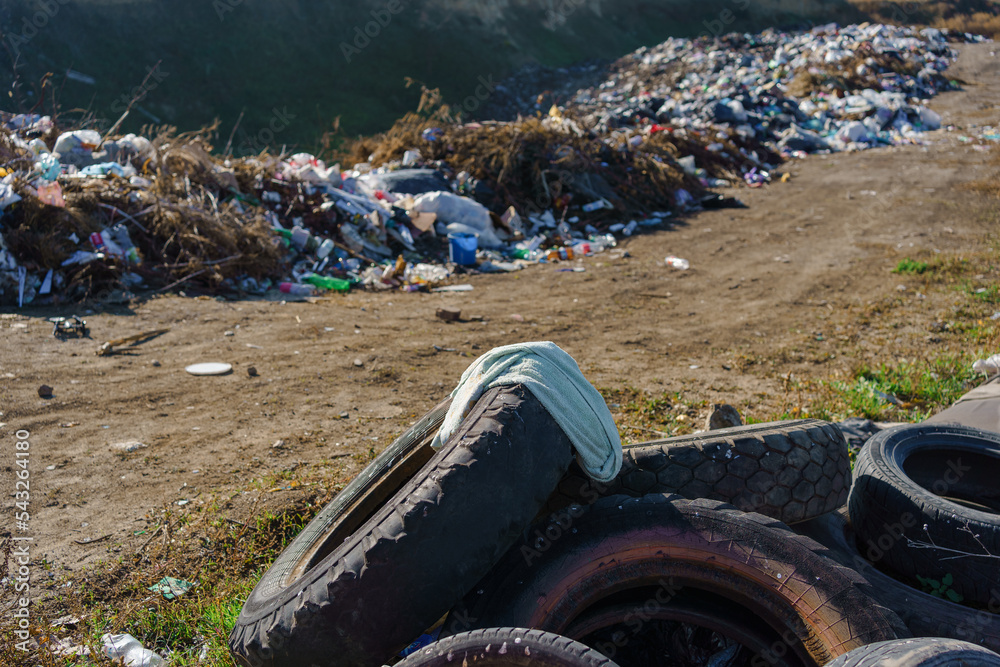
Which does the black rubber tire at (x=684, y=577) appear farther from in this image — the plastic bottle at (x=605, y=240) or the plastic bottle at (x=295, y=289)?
the plastic bottle at (x=605, y=240)

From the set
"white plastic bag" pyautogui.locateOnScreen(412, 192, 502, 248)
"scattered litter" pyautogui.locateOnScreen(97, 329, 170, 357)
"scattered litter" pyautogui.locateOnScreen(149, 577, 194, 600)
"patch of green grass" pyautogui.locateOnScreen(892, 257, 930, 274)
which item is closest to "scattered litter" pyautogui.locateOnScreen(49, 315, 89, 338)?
"scattered litter" pyautogui.locateOnScreen(97, 329, 170, 357)

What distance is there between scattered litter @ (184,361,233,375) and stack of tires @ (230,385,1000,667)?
281 centimetres

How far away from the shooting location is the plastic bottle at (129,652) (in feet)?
6.95

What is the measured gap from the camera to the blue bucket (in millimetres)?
7801

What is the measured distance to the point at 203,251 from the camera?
21.0 feet

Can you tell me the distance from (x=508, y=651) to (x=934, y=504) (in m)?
1.84

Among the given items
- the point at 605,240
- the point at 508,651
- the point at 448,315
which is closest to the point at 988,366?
the point at 448,315

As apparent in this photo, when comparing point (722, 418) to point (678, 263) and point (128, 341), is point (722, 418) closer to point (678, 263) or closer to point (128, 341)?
point (128, 341)

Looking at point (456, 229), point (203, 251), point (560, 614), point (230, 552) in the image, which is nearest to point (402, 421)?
point (230, 552)

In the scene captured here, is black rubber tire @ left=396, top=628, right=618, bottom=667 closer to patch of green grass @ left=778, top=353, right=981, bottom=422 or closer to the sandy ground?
the sandy ground

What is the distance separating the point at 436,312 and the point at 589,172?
17.4 feet

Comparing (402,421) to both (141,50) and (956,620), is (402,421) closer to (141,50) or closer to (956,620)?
(956,620)

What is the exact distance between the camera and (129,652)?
2.15 metres

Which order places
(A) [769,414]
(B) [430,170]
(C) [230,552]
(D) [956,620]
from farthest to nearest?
(B) [430,170], (A) [769,414], (C) [230,552], (D) [956,620]
